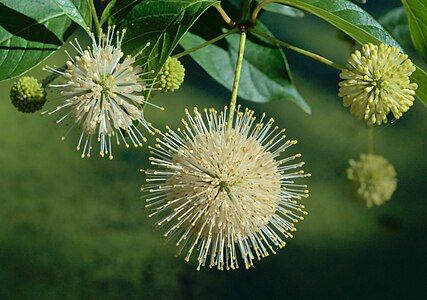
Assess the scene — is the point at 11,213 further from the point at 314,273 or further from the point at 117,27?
the point at 117,27

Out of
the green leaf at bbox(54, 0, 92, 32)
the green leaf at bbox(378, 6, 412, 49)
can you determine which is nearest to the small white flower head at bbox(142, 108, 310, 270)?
the green leaf at bbox(54, 0, 92, 32)

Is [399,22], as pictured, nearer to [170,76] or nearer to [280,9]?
[280,9]

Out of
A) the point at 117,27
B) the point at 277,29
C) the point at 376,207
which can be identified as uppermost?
the point at 277,29

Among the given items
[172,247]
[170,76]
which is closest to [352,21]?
[170,76]

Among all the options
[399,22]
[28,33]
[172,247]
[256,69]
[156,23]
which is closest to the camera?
[156,23]

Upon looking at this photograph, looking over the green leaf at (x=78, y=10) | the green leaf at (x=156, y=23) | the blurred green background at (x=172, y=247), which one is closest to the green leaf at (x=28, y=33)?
the green leaf at (x=78, y=10)

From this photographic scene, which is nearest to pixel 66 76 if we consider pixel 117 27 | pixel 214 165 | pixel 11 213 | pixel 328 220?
pixel 117 27

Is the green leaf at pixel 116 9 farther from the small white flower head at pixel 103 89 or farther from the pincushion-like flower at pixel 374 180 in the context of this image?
the pincushion-like flower at pixel 374 180

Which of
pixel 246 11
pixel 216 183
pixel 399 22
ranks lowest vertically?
pixel 216 183
